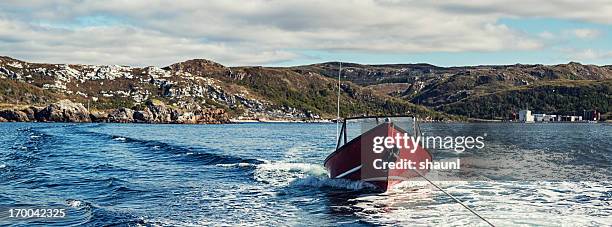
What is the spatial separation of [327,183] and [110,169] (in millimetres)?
15576

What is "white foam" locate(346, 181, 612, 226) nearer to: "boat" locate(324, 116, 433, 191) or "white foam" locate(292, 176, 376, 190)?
"boat" locate(324, 116, 433, 191)

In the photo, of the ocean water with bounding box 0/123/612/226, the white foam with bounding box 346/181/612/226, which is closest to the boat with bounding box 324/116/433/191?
the ocean water with bounding box 0/123/612/226

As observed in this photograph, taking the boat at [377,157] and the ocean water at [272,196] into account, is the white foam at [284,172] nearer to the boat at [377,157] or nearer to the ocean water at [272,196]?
the ocean water at [272,196]

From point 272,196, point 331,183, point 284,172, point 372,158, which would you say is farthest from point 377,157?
point 284,172

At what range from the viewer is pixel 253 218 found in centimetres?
2253

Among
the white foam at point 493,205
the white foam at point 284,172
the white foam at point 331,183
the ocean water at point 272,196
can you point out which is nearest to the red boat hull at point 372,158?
the white foam at point 331,183

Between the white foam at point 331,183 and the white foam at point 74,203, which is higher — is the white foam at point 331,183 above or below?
above

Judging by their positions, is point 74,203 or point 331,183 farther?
point 331,183

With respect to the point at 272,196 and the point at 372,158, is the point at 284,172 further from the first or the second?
the point at 372,158

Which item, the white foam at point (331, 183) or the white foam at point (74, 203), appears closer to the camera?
the white foam at point (74, 203)

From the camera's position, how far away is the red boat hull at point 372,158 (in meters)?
28.2

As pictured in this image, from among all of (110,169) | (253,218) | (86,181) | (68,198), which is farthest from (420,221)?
(110,169)

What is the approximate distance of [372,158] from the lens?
93.0ft

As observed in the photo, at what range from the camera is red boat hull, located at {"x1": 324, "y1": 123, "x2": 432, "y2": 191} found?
1110 inches
